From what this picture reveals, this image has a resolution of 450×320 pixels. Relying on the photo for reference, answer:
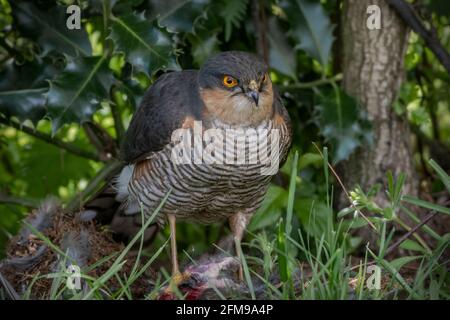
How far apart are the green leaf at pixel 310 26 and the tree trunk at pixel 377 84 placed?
126 millimetres

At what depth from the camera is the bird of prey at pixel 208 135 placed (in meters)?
3.98

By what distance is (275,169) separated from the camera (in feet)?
13.9

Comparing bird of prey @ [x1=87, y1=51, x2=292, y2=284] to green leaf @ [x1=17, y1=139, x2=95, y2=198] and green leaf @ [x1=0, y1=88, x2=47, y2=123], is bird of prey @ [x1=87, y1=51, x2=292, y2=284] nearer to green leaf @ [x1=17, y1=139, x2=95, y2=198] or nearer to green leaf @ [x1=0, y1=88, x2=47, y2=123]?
green leaf @ [x1=0, y1=88, x2=47, y2=123]

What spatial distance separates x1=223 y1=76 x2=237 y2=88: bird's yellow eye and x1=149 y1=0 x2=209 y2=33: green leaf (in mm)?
809

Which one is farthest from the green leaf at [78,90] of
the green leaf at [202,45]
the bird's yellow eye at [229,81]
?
the bird's yellow eye at [229,81]

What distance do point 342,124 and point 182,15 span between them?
1110 mm

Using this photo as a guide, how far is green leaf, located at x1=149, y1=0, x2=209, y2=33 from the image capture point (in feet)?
15.4

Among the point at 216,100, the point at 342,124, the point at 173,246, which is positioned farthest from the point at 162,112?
the point at 342,124

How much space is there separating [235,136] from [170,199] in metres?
0.51

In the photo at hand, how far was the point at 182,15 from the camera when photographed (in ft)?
15.5

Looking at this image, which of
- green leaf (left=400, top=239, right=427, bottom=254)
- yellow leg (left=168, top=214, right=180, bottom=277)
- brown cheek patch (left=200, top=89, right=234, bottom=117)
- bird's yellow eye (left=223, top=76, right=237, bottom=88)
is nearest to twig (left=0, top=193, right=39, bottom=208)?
yellow leg (left=168, top=214, right=180, bottom=277)

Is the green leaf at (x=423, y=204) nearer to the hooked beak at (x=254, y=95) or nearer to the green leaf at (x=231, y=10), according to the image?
the hooked beak at (x=254, y=95)

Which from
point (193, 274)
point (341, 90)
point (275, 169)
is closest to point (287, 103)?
point (341, 90)
